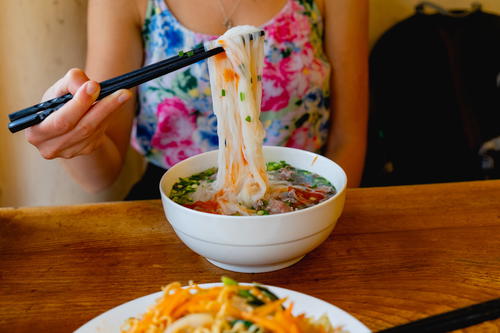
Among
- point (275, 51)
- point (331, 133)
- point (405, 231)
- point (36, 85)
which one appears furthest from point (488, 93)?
point (36, 85)

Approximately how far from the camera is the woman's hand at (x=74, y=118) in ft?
3.32

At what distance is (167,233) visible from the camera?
1.10 meters

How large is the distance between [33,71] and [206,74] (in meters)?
0.69

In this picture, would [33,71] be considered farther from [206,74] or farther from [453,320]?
[453,320]

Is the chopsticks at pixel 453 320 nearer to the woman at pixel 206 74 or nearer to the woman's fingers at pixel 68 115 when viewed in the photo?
the woman's fingers at pixel 68 115

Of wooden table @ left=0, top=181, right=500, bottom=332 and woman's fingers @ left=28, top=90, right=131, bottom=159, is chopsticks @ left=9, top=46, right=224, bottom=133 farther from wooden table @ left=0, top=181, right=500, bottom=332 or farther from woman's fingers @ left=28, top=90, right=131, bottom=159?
wooden table @ left=0, top=181, right=500, bottom=332

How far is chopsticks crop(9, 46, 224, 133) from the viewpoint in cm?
98

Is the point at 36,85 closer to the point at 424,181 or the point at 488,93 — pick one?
the point at 424,181

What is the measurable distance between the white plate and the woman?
0.79 metres

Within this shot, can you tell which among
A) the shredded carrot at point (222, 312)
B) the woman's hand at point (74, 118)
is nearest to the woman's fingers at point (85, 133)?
the woman's hand at point (74, 118)

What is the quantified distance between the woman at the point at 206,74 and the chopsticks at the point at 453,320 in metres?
1.06

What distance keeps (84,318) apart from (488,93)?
2.05 metres

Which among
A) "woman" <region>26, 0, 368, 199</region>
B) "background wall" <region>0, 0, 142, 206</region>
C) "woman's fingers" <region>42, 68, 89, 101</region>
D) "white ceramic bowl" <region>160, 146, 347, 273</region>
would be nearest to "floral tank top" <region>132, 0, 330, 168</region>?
"woman" <region>26, 0, 368, 199</region>

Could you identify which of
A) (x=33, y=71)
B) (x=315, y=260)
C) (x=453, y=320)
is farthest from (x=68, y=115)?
(x=33, y=71)
